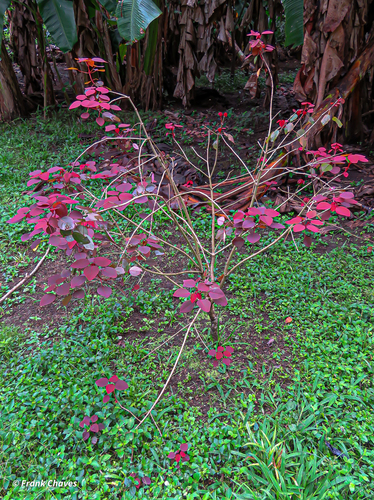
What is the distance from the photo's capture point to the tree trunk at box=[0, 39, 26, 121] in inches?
181

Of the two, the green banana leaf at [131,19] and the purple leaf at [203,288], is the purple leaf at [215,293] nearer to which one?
the purple leaf at [203,288]

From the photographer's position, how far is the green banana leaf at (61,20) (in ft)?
12.3

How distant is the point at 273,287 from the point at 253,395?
2.84ft

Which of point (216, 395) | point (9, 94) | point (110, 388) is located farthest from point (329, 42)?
point (9, 94)

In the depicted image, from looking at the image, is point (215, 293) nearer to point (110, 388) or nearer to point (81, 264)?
point (81, 264)

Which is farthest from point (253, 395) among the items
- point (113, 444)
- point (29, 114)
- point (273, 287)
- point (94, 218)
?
point (29, 114)

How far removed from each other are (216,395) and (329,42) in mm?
3080

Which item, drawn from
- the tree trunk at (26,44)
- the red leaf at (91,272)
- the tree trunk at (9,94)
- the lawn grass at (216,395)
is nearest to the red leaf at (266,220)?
the red leaf at (91,272)

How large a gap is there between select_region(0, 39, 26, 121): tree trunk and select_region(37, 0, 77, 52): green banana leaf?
3.63 ft

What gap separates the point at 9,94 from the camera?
15.5ft

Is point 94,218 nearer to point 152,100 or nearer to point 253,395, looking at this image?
point 253,395

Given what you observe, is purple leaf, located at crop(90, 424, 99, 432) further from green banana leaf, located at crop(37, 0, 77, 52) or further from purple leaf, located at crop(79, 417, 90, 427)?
green banana leaf, located at crop(37, 0, 77, 52)

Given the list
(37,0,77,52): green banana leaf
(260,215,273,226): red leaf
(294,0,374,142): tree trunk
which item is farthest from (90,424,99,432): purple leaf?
(37,0,77,52): green banana leaf

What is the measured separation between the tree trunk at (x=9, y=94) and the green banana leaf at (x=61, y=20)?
3.63 feet
